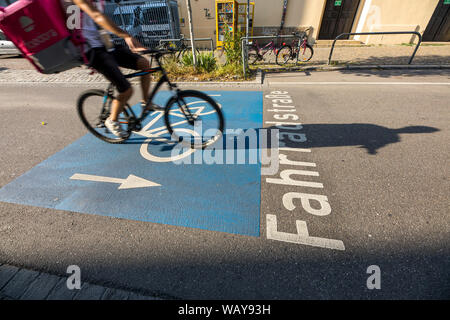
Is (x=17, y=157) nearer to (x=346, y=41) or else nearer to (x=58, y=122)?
(x=58, y=122)

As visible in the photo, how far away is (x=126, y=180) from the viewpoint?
2.67 meters

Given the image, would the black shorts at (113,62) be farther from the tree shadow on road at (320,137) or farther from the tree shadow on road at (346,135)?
the tree shadow on road at (346,135)

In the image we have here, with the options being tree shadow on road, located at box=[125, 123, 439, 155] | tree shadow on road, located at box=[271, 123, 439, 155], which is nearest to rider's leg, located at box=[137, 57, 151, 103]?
tree shadow on road, located at box=[125, 123, 439, 155]

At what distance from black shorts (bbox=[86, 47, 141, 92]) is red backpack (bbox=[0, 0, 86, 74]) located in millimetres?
146

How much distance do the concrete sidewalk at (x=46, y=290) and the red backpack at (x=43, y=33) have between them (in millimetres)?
2097

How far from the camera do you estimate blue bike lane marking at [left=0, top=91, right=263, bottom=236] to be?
2164 mm

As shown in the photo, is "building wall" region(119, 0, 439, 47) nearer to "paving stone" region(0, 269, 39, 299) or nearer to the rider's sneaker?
the rider's sneaker

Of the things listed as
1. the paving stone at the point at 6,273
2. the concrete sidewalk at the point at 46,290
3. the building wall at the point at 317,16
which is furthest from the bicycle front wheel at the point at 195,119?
the building wall at the point at 317,16

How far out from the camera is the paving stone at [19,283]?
153 centimetres

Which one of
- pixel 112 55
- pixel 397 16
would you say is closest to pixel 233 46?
pixel 112 55

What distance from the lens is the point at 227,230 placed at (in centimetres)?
199

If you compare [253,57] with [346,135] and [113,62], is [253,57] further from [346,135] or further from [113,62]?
[113,62]
